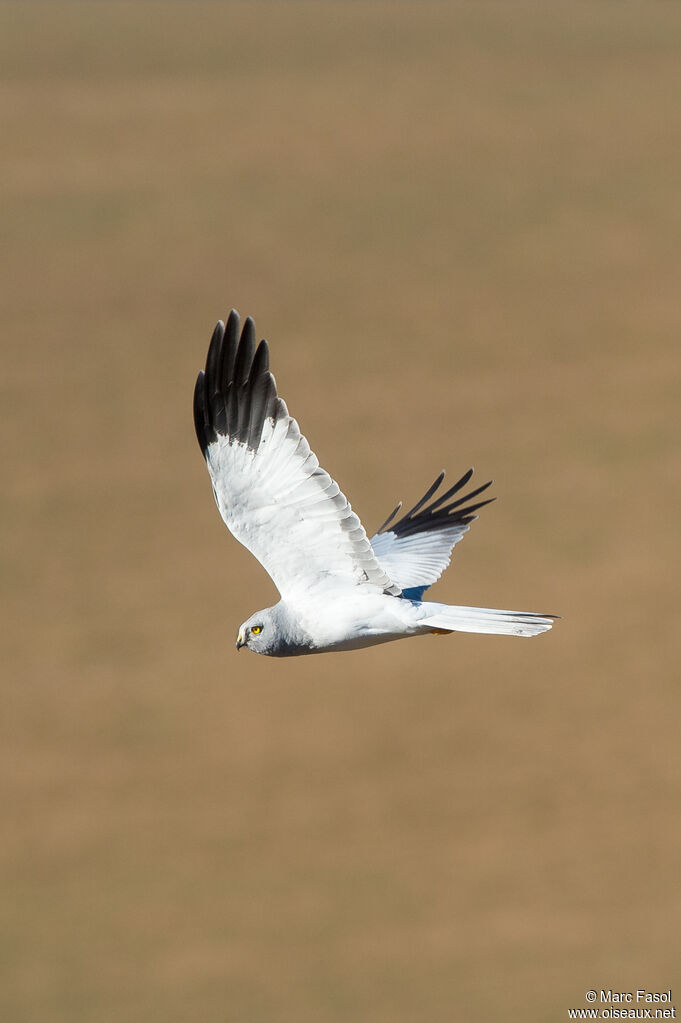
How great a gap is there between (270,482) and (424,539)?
3.55 metres

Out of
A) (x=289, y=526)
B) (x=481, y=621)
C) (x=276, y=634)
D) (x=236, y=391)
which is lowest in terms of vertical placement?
(x=481, y=621)

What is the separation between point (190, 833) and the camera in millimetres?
40000

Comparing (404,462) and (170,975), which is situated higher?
(404,462)

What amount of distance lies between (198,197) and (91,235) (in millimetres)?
5173

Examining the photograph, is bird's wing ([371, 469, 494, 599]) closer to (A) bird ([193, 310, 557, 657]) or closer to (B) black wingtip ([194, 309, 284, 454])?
(A) bird ([193, 310, 557, 657])

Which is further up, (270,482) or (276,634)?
(270,482)

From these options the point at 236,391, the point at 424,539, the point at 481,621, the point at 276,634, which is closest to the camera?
the point at 481,621

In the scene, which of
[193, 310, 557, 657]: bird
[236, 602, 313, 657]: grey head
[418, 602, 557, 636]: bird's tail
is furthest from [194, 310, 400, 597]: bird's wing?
[418, 602, 557, 636]: bird's tail

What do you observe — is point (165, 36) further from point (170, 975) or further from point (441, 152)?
point (170, 975)

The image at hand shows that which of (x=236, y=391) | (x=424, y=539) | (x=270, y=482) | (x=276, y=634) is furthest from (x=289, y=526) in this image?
(x=424, y=539)

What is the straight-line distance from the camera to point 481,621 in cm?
1240

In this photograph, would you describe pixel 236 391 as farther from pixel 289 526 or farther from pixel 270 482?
pixel 289 526

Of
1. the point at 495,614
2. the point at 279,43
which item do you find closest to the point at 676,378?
the point at 279,43

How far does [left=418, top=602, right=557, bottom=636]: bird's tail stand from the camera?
1228 cm
